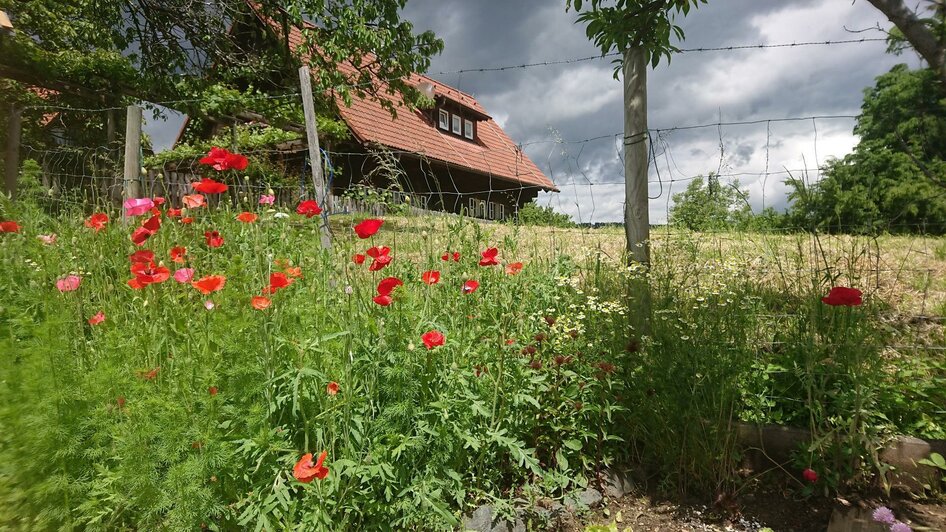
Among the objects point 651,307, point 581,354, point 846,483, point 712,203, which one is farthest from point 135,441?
point 712,203

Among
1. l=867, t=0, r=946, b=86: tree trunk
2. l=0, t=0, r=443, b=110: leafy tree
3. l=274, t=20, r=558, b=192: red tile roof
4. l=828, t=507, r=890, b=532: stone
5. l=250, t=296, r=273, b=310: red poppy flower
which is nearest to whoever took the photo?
l=250, t=296, r=273, b=310: red poppy flower

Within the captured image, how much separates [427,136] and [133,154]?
12.0 metres

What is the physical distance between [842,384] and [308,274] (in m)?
2.39

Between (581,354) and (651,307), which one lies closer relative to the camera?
(581,354)

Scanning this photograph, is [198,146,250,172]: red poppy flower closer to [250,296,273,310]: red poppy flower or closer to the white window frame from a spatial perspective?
[250,296,273,310]: red poppy flower

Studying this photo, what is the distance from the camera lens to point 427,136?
15.5 m

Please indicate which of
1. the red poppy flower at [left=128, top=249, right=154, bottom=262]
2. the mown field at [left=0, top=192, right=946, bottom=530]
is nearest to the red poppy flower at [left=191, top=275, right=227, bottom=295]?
the mown field at [left=0, top=192, right=946, bottom=530]

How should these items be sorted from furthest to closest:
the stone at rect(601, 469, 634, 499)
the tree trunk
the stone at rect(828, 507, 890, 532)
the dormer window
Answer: the dormer window < the stone at rect(601, 469, 634, 499) < the stone at rect(828, 507, 890, 532) < the tree trunk

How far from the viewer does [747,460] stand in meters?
2.13

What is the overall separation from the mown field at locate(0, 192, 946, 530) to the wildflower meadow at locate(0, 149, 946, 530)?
0.4 inches

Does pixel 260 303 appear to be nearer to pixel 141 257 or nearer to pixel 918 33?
pixel 141 257

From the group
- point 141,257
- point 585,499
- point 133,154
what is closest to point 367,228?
point 141,257

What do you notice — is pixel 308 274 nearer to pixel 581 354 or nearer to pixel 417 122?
pixel 581 354

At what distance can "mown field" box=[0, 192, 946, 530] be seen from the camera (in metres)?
1.50
